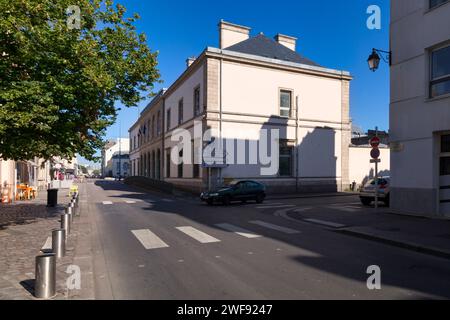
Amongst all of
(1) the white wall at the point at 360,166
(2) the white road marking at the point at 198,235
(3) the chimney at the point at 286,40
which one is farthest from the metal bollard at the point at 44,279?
(3) the chimney at the point at 286,40

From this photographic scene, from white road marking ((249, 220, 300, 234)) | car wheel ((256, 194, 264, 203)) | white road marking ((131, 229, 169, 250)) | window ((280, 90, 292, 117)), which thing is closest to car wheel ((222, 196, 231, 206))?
car wheel ((256, 194, 264, 203))

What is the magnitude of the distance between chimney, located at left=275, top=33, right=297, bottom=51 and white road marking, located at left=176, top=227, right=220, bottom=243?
2851 cm

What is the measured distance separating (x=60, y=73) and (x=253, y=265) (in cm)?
673

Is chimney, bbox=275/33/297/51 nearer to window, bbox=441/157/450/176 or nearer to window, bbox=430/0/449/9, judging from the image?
window, bbox=430/0/449/9

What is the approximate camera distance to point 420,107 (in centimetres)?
1283

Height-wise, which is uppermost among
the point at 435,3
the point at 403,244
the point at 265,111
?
the point at 435,3

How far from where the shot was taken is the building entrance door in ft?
39.4

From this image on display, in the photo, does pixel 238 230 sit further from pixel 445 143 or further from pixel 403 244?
pixel 445 143

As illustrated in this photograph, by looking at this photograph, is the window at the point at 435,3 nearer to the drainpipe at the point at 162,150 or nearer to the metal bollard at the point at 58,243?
the metal bollard at the point at 58,243

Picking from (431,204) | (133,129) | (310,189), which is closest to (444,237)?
(431,204)

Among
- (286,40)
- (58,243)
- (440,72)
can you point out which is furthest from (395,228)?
(286,40)

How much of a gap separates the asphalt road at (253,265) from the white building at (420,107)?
14.9 feet
